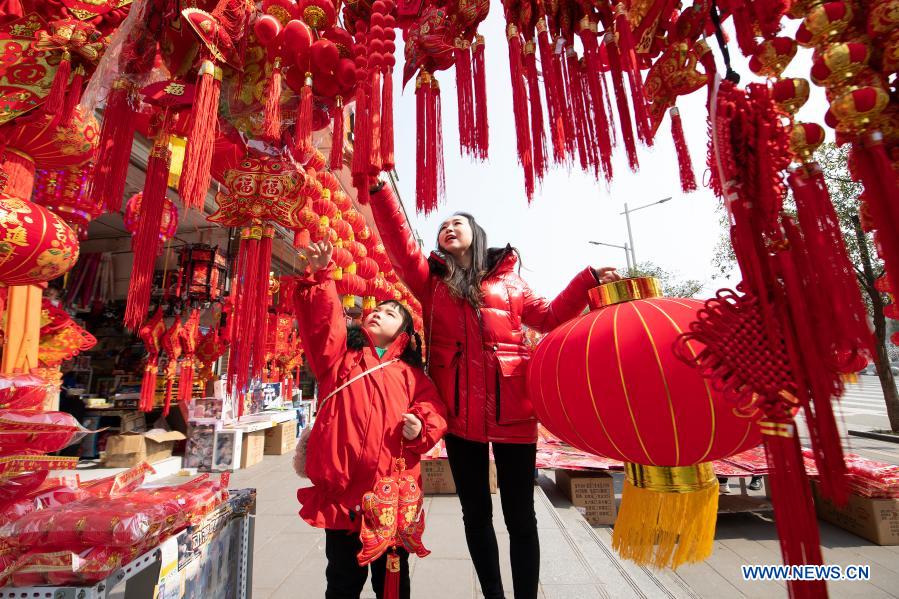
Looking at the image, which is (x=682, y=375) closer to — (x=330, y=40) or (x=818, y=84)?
(x=818, y=84)

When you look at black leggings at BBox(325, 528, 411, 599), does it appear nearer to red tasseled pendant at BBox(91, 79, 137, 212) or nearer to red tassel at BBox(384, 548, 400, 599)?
red tassel at BBox(384, 548, 400, 599)

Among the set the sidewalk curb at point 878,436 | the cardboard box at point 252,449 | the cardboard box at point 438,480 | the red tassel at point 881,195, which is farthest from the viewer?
the sidewalk curb at point 878,436

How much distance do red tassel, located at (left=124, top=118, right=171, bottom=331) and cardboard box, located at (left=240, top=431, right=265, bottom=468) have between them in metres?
4.35

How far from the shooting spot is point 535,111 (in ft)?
4.02

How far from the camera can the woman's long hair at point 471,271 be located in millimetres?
1315

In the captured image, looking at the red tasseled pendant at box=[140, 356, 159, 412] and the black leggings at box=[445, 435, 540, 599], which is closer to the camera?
the black leggings at box=[445, 435, 540, 599]

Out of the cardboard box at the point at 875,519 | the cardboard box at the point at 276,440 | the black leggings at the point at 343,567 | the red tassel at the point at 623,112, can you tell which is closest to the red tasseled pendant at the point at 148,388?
the cardboard box at the point at 276,440

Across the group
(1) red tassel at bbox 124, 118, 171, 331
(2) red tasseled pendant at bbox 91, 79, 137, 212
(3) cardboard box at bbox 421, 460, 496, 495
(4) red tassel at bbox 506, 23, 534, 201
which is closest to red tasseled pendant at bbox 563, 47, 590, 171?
(4) red tassel at bbox 506, 23, 534, 201

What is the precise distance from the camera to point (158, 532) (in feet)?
3.68

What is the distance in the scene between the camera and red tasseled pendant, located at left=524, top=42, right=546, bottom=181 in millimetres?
1196

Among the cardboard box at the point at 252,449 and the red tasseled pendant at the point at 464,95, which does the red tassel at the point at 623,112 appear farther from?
the cardboard box at the point at 252,449

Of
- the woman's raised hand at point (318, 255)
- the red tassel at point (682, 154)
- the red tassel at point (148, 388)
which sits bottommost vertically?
the red tassel at point (148, 388)

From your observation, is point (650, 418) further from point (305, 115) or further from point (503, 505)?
point (305, 115)

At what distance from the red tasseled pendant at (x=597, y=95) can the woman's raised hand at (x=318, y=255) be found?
896 millimetres
